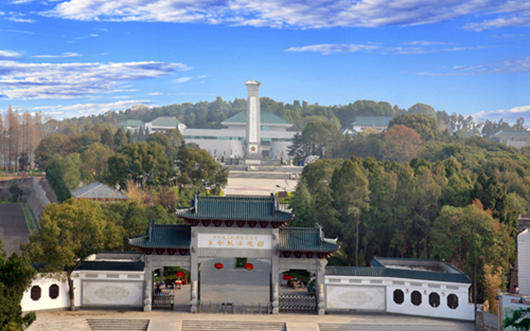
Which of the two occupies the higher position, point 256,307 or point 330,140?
point 330,140

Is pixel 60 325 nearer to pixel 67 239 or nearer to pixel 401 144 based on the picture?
pixel 67 239

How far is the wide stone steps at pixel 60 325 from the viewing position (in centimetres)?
2119

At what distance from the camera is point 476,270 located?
26.6m

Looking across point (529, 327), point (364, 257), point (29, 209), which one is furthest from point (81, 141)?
point (529, 327)

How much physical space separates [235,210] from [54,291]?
8846 millimetres

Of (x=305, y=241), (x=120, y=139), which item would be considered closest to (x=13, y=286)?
(x=305, y=241)

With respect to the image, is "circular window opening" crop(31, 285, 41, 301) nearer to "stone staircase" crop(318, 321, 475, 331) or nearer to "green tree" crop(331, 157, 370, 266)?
"stone staircase" crop(318, 321, 475, 331)

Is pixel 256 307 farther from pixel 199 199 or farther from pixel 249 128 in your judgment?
pixel 249 128

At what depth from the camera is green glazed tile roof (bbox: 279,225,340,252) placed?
23.5 m

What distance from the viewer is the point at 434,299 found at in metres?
23.4

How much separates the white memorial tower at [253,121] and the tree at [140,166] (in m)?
23.9

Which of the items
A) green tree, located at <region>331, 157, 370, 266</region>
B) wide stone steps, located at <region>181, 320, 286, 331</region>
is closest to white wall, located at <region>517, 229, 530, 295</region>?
wide stone steps, located at <region>181, 320, 286, 331</region>

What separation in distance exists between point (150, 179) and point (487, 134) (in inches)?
4109

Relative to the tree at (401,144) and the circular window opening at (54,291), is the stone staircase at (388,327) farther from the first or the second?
the tree at (401,144)
